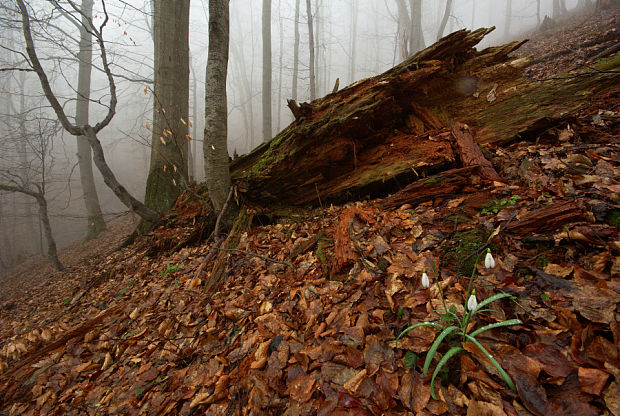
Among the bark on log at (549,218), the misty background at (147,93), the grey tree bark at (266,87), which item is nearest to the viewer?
the bark on log at (549,218)

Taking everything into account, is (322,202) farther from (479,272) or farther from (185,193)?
(185,193)

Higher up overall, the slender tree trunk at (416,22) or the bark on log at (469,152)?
the slender tree trunk at (416,22)

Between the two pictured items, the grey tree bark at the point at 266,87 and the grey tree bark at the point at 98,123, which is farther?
the grey tree bark at the point at 266,87

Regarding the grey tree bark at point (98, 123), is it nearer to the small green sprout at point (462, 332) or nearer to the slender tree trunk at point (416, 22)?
the small green sprout at point (462, 332)

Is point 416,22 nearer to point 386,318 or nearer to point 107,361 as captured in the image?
point 386,318

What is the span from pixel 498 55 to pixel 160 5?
6888mm

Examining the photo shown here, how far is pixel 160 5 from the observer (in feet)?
18.2

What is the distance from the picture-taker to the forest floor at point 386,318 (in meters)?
1.24

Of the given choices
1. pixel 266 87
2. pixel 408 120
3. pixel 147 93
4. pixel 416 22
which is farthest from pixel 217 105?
pixel 416 22

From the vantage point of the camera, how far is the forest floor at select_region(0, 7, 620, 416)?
1235 mm

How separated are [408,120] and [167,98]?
17.0 feet

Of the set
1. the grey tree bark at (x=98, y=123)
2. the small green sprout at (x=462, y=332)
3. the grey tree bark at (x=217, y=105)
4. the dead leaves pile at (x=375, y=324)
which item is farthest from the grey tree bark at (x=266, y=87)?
the small green sprout at (x=462, y=332)

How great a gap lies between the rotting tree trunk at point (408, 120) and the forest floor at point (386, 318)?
1.20 ft

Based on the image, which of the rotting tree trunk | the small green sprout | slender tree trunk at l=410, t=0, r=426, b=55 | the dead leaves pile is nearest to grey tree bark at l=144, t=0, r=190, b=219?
the rotting tree trunk
